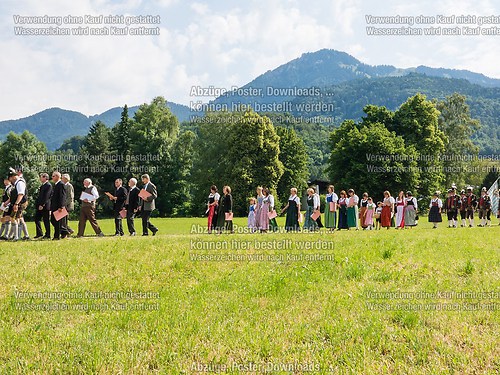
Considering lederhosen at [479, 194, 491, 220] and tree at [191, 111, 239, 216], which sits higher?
tree at [191, 111, 239, 216]

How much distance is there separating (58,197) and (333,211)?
15.3 metres

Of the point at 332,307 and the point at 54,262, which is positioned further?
the point at 54,262

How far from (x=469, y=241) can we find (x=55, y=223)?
14149 mm

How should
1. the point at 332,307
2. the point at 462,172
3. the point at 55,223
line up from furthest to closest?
the point at 462,172
the point at 55,223
the point at 332,307

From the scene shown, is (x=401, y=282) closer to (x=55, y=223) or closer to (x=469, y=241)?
(x=469, y=241)

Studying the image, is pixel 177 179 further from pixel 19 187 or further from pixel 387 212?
pixel 19 187

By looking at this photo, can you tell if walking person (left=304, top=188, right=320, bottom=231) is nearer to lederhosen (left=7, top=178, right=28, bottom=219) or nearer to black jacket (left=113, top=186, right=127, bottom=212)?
black jacket (left=113, top=186, right=127, bottom=212)

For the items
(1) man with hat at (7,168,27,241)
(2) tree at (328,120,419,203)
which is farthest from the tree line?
(1) man with hat at (7,168,27,241)

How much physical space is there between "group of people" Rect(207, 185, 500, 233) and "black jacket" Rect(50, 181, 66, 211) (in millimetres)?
A: 6839

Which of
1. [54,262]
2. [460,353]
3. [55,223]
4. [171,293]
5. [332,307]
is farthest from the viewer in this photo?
[55,223]

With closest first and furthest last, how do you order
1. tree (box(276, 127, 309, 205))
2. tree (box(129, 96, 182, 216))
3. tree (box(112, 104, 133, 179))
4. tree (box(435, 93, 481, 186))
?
1. tree (box(112, 104, 133, 179))
2. tree (box(129, 96, 182, 216))
3. tree (box(435, 93, 481, 186))
4. tree (box(276, 127, 309, 205))

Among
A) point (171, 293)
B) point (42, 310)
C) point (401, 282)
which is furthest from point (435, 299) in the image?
point (42, 310)

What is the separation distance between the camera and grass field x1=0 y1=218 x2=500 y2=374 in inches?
247

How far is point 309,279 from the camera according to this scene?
1012 centimetres
